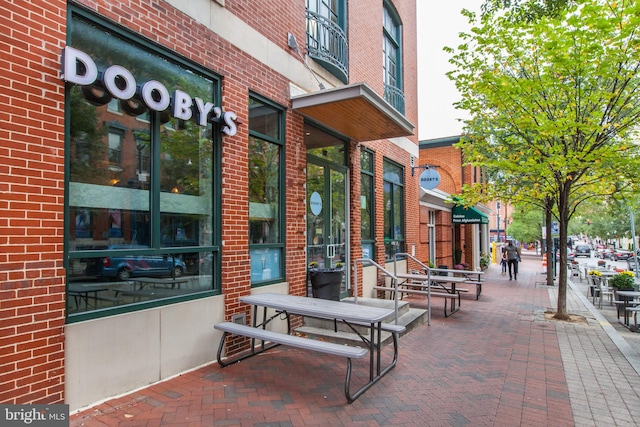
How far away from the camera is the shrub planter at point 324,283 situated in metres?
6.45

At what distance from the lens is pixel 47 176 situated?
3297 mm

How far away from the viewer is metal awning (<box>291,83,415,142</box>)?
5.90 m

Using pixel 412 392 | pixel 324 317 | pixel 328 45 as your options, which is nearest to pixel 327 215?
pixel 328 45

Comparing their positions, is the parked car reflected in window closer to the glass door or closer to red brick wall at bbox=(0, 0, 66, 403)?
red brick wall at bbox=(0, 0, 66, 403)

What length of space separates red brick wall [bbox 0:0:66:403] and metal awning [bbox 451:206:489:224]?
51.7 ft

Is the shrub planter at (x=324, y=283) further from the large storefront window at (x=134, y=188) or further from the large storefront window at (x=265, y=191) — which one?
the large storefront window at (x=134, y=188)

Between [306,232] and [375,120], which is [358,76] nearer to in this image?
[375,120]

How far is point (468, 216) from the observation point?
17172 mm

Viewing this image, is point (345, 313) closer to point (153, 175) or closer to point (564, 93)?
point (153, 175)

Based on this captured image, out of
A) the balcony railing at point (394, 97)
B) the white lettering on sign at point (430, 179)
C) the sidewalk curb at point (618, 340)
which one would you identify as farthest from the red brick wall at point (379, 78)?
the sidewalk curb at point (618, 340)

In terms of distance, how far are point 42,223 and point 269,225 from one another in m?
3.21

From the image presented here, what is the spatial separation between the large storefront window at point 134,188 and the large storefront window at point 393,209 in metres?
6.42

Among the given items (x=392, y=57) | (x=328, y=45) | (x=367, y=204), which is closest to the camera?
(x=328, y=45)

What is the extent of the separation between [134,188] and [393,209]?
8049 millimetres
